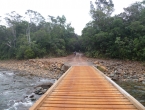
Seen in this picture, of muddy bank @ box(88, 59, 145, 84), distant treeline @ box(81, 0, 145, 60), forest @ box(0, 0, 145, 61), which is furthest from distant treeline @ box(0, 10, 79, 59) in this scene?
muddy bank @ box(88, 59, 145, 84)

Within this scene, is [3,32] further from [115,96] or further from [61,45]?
[115,96]

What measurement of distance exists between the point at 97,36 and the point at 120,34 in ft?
12.6

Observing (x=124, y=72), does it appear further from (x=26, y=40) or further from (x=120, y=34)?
(x=26, y=40)

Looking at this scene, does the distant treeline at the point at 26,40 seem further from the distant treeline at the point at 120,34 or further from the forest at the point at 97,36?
the distant treeline at the point at 120,34

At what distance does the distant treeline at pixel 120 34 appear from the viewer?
25.4 m

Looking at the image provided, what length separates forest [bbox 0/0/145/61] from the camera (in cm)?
2597

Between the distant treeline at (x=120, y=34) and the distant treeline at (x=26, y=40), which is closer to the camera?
the distant treeline at (x=120, y=34)

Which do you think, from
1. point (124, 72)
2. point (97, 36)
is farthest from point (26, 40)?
point (124, 72)

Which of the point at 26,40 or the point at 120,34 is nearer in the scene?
the point at 120,34

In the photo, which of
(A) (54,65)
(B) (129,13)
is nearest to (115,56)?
(B) (129,13)

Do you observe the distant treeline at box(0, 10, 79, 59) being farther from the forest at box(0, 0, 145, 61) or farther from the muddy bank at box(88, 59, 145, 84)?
the muddy bank at box(88, 59, 145, 84)

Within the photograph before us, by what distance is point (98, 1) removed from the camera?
1571 inches

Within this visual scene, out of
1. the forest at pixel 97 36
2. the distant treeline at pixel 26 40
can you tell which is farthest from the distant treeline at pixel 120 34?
the distant treeline at pixel 26 40

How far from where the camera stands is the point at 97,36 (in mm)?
28766
